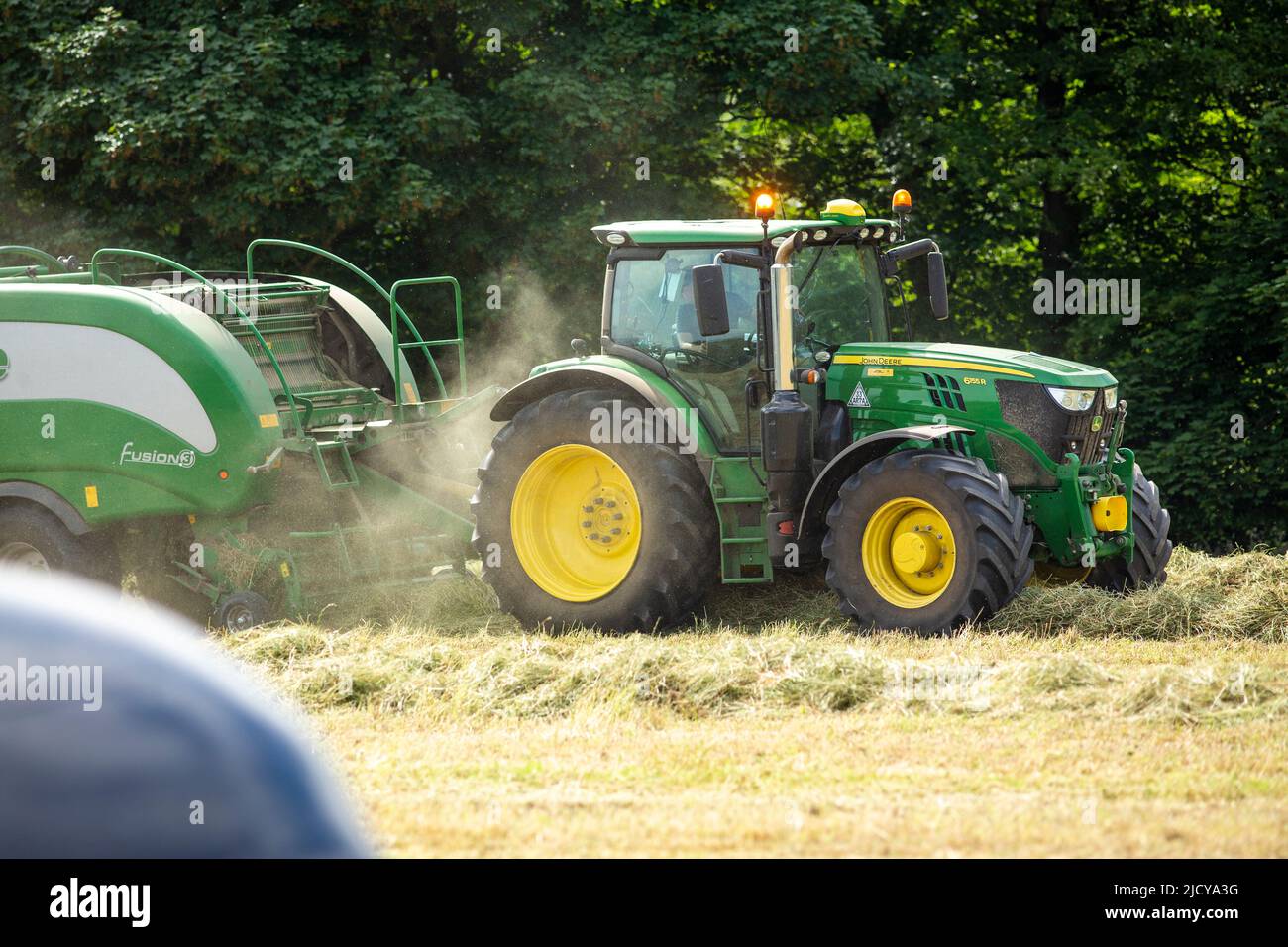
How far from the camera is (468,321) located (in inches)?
672

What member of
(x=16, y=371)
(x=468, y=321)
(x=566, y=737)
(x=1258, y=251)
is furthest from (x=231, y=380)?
(x=1258, y=251)

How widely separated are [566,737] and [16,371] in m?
5.03

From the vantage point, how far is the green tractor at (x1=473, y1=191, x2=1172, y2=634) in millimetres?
8578

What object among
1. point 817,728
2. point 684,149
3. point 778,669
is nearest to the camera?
point 817,728

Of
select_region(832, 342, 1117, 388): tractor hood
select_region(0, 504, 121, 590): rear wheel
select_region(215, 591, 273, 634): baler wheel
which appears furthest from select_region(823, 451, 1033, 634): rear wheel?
select_region(0, 504, 121, 590): rear wheel

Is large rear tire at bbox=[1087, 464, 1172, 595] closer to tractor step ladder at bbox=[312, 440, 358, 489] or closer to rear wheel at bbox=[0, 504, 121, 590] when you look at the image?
tractor step ladder at bbox=[312, 440, 358, 489]

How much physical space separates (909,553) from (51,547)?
5170 millimetres

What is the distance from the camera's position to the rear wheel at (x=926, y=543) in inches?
324

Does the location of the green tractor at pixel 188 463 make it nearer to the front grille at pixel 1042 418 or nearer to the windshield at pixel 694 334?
the windshield at pixel 694 334

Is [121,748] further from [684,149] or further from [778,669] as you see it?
[684,149]

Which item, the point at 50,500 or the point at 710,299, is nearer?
the point at 710,299

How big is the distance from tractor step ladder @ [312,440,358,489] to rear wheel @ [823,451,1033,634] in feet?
10.2

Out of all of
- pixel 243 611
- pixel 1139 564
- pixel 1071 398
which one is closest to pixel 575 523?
pixel 243 611

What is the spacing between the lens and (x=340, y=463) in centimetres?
1008
